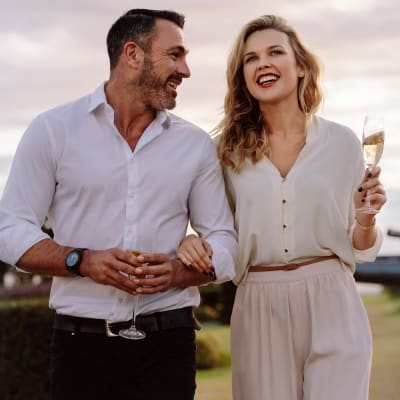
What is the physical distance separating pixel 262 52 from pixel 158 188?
85 cm

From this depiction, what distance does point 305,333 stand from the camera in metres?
4.17

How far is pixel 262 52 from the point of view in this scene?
424 cm

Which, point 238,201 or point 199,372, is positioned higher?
point 238,201

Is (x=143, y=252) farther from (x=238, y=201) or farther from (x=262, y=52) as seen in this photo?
(x=262, y=52)

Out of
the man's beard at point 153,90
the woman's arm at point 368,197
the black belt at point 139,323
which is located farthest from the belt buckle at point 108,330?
the woman's arm at point 368,197

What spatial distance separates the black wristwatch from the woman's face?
1092 mm

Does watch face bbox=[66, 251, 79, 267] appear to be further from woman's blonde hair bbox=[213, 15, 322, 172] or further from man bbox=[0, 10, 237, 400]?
woman's blonde hair bbox=[213, 15, 322, 172]

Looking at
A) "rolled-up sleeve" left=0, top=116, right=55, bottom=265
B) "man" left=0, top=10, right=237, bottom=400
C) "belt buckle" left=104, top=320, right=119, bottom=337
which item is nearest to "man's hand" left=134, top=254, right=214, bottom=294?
"man" left=0, top=10, right=237, bottom=400

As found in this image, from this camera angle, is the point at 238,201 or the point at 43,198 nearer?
the point at 43,198

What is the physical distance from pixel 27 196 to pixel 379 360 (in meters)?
8.93

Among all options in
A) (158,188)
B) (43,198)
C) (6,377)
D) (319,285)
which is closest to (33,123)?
(43,198)

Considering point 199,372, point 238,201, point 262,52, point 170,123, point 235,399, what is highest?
point 262,52

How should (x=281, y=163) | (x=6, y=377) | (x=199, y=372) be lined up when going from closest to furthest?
1. (x=281, y=163)
2. (x=6, y=377)
3. (x=199, y=372)

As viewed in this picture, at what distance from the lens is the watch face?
360 centimetres
